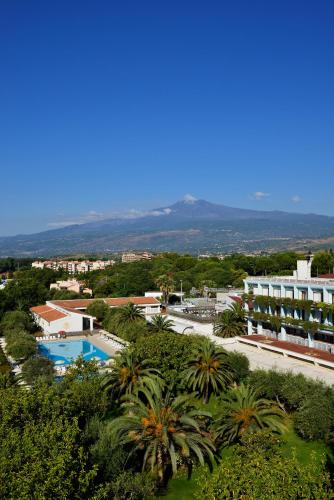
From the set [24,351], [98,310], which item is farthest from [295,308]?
[98,310]

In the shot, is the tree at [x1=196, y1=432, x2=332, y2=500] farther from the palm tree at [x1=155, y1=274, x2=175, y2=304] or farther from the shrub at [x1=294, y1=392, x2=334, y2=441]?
the palm tree at [x1=155, y1=274, x2=175, y2=304]

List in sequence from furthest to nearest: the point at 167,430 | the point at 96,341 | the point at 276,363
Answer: the point at 96,341, the point at 276,363, the point at 167,430

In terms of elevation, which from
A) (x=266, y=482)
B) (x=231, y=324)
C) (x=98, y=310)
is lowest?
(x=98, y=310)

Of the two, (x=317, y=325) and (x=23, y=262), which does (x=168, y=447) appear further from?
(x=23, y=262)

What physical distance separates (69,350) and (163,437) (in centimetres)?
2723

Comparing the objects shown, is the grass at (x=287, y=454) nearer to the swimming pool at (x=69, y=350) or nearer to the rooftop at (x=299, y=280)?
the rooftop at (x=299, y=280)

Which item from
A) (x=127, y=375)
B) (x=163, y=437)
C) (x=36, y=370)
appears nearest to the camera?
(x=163, y=437)

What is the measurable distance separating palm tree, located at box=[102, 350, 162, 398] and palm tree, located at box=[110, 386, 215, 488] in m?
5.09

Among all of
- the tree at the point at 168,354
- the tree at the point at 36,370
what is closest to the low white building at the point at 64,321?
the tree at the point at 36,370

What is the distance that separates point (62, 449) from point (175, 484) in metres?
6.94

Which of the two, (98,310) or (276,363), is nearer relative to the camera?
(276,363)

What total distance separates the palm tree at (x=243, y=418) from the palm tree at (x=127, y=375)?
4.81 meters

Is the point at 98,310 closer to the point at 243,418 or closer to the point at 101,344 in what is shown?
the point at 101,344

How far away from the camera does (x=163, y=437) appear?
58.5 ft
